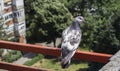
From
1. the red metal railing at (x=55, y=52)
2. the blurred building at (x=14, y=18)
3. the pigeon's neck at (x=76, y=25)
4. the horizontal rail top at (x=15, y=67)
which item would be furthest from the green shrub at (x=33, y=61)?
the red metal railing at (x=55, y=52)

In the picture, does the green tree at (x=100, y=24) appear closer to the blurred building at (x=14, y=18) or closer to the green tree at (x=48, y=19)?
the green tree at (x=48, y=19)

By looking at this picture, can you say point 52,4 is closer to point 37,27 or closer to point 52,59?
point 37,27

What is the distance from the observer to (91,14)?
29.3 meters

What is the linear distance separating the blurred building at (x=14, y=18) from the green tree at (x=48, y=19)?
0.86 metres

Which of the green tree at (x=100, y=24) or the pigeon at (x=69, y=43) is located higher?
the pigeon at (x=69, y=43)

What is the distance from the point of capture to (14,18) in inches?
1149

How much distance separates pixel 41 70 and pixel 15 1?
925 inches

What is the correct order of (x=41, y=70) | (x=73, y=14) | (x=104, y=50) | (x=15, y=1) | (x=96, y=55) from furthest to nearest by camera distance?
(x=73, y=14), (x=15, y=1), (x=104, y=50), (x=41, y=70), (x=96, y=55)

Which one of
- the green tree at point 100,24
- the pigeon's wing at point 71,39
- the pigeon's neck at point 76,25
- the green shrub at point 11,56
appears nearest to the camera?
the pigeon's wing at point 71,39

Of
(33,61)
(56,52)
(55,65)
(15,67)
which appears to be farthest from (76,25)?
(33,61)

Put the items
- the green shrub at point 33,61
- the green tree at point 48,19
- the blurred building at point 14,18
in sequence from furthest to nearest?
the green tree at point 48,19, the blurred building at point 14,18, the green shrub at point 33,61

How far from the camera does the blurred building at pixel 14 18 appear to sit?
90.3ft

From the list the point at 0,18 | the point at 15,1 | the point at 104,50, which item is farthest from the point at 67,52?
the point at 15,1

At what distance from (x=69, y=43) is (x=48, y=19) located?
23.4 meters
